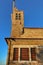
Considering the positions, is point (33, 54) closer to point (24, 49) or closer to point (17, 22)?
point (24, 49)

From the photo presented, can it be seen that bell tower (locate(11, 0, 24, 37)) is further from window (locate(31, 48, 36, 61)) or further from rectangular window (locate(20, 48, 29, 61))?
window (locate(31, 48, 36, 61))

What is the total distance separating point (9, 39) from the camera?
19.7m

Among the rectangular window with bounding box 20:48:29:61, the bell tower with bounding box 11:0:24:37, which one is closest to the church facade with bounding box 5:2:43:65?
the rectangular window with bounding box 20:48:29:61

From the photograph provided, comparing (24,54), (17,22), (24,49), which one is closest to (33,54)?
(24,54)

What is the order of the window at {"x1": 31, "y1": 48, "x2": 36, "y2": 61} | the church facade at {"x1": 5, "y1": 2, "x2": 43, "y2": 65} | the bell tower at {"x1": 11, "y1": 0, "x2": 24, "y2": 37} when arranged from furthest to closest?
the bell tower at {"x1": 11, "y1": 0, "x2": 24, "y2": 37} < the window at {"x1": 31, "y1": 48, "x2": 36, "y2": 61} < the church facade at {"x1": 5, "y1": 2, "x2": 43, "y2": 65}

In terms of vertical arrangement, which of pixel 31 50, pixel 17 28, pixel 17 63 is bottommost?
pixel 17 63

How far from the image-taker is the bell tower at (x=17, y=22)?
21.1 m

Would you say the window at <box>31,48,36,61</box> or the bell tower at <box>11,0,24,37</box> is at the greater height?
the bell tower at <box>11,0,24,37</box>

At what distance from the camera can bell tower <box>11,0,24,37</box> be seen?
21.1 meters

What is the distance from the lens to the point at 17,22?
71.3 ft

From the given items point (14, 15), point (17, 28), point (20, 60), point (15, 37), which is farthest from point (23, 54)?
point (14, 15)

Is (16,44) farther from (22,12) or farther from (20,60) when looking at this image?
(22,12)

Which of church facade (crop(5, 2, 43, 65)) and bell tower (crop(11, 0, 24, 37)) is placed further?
bell tower (crop(11, 0, 24, 37))

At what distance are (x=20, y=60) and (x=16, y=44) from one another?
1.88 m
